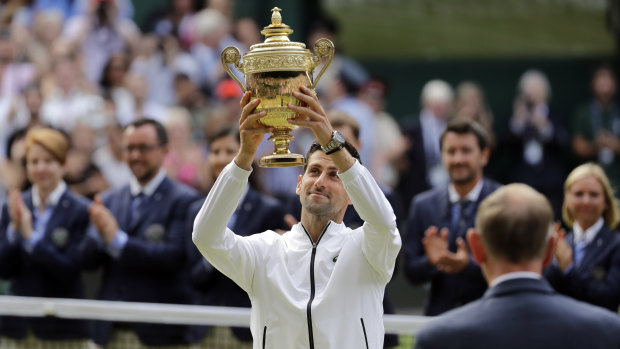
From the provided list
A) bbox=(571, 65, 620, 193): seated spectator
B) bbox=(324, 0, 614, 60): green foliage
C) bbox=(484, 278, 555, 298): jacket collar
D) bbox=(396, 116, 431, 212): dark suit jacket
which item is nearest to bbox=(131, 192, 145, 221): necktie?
bbox=(484, 278, 555, 298): jacket collar

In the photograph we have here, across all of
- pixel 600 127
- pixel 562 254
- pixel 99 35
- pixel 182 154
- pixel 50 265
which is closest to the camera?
pixel 562 254

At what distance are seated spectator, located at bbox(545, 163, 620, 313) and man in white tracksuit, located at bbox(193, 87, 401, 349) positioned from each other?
91.4 inches

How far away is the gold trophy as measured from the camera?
16.9 ft

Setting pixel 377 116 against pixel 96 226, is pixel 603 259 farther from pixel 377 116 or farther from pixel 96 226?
pixel 377 116

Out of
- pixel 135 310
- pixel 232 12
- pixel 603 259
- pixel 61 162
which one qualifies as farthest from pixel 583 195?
pixel 232 12

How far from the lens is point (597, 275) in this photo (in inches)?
288

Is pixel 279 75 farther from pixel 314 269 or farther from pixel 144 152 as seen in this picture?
pixel 144 152

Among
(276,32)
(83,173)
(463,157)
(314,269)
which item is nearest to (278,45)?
(276,32)

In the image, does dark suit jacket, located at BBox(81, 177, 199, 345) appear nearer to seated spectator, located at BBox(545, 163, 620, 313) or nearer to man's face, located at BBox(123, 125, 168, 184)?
man's face, located at BBox(123, 125, 168, 184)

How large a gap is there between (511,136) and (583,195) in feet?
17.2

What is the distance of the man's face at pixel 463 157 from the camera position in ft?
24.7

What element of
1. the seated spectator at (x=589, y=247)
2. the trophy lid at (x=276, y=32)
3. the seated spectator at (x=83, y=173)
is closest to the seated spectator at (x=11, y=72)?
the seated spectator at (x=83, y=173)

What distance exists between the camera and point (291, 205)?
8.06m

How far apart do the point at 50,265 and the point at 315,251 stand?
3284mm
